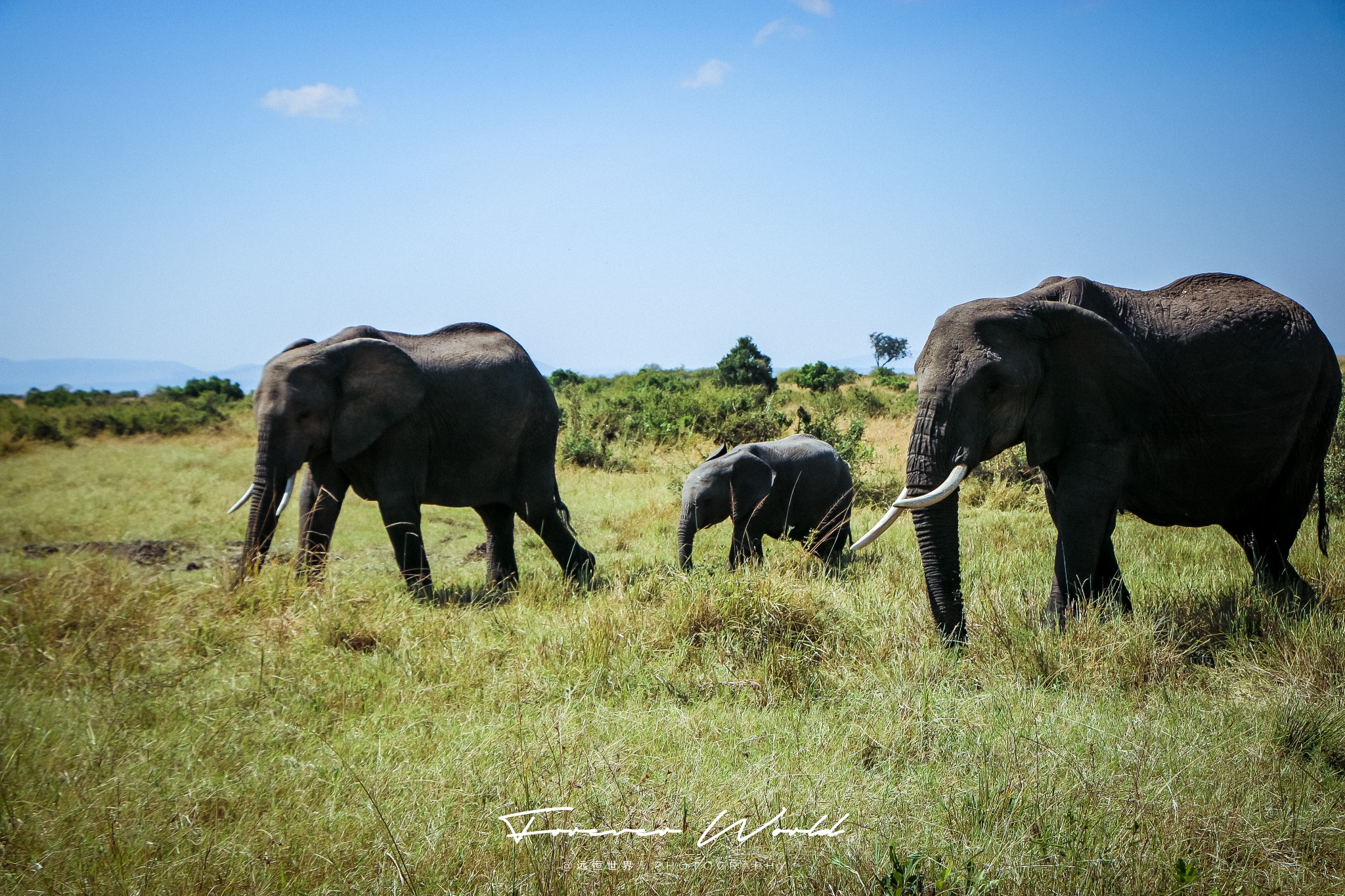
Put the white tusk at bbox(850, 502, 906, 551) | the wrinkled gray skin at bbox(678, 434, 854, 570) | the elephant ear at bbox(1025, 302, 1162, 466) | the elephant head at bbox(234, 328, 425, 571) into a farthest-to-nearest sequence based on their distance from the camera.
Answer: the wrinkled gray skin at bbox(678, 434, 854, 570), the elephant head at bbox(234, 328, 425, 571), the elephant ear at bbox(1025, 302, 1162, 466), the white tusk at bbox(850, 502, 906, 551)

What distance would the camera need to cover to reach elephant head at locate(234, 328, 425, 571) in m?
6.66

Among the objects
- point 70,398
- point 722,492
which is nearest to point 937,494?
point 722,492

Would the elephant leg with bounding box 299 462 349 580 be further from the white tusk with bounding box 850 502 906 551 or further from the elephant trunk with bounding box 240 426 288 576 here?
the white tusk with bounding box 850 502 906 551

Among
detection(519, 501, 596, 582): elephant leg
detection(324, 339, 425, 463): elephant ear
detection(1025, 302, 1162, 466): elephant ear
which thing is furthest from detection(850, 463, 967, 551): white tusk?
detection(324, 339, 425, 463): elephant ear

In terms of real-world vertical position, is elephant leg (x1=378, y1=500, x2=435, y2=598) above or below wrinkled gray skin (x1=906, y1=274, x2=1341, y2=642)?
below

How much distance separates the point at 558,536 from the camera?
27.1 ft

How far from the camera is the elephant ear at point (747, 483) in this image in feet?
25.5

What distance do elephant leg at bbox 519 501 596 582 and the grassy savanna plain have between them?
1226 millimetres

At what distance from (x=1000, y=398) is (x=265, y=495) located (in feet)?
17.6

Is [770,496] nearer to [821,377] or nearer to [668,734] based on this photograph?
[668,734]

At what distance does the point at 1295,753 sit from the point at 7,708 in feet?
18.4

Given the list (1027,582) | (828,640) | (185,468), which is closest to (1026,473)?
(1027,582)

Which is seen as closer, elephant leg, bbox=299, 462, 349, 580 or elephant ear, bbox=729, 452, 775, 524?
elephant leg, bbox=299, 462, 349, 580

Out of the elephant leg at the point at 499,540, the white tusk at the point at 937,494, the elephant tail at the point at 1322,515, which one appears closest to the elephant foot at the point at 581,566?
the elephant leg at the point at 499,540
